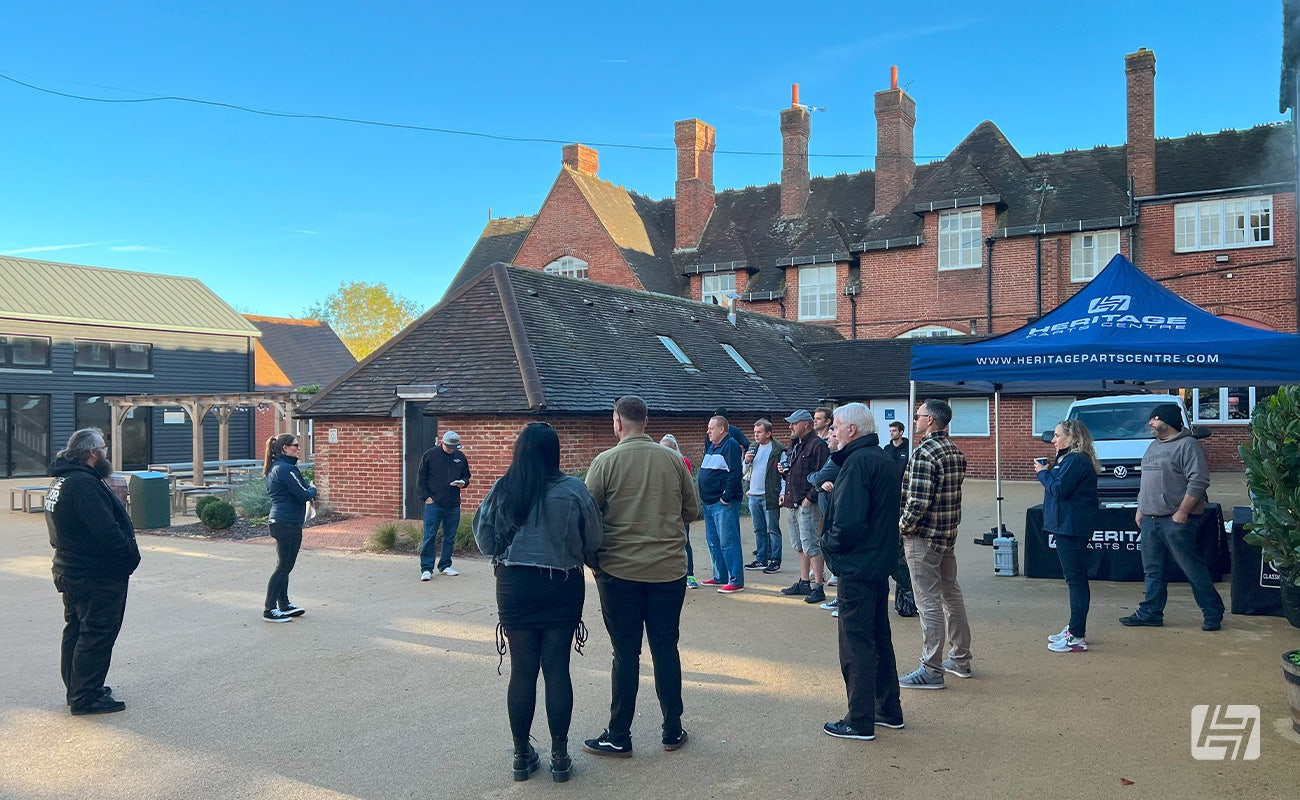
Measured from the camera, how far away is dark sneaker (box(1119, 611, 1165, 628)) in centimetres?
741

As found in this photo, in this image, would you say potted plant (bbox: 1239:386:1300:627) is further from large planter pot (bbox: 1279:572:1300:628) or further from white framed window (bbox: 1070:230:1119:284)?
white framed window (bbox: 1070:230:1119:284)

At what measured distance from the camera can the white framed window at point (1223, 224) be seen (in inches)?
949

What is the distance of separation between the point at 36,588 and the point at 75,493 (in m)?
5.81

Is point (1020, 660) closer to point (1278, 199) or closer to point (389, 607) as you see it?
point (389, 607)

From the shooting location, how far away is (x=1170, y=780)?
4.32m

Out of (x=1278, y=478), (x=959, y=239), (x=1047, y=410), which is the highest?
(x=959, y=239)

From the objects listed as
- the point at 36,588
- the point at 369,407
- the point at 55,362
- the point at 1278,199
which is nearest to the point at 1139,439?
the point at 369,407

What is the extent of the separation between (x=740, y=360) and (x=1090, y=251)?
11.6m

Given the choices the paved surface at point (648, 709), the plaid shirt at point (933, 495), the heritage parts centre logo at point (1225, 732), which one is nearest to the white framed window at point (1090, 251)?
the paved surface at point (648, 709)

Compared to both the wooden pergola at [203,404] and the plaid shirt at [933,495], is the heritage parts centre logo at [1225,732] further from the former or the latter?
the wooden pergola at [203,404]

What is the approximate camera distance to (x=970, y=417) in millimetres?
24938

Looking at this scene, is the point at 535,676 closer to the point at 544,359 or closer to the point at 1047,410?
the point at 544,359

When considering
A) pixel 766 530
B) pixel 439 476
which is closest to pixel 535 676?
pixel 439 476

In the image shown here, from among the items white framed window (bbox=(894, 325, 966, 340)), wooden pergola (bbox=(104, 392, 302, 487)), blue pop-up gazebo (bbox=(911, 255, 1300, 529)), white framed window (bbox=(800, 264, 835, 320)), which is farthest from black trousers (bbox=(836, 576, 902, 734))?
white framed window (bbox=(800, 264, 835, 320))
